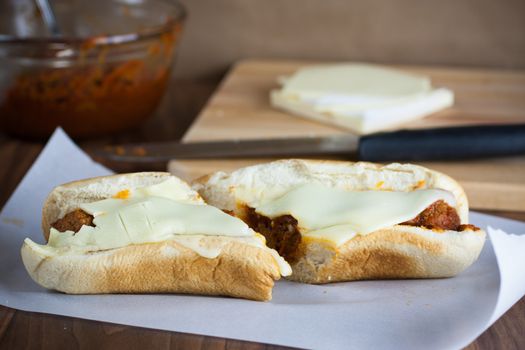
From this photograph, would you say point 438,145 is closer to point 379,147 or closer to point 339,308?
point 379,147

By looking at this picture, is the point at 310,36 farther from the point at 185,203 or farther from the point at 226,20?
the point at 185,203

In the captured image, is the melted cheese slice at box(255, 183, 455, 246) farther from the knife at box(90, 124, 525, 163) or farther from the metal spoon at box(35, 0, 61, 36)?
the metal spoon at box(35, 0, 61, 36)

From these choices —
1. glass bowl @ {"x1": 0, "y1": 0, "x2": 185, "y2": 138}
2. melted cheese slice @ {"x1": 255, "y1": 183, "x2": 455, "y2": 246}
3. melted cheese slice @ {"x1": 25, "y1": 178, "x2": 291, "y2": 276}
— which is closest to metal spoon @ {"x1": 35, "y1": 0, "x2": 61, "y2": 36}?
glass bowl @ {"x1": 0, "y1": 0, "x2": 185, "y2": 138}

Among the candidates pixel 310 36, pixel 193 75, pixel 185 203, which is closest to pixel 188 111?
pixel 193 75

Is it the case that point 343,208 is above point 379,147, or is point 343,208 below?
above

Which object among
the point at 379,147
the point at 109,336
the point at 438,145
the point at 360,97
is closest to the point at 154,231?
the point at 109,336

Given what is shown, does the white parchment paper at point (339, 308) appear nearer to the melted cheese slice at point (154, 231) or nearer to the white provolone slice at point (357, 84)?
the melted cheese slice at point (154, 231)
